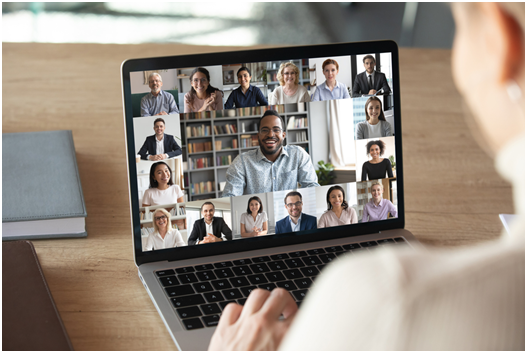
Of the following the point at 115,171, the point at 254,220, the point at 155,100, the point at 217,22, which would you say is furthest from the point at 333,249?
the point at 217,22

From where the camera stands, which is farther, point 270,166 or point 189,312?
point 270,166

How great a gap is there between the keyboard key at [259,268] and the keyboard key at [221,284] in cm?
5

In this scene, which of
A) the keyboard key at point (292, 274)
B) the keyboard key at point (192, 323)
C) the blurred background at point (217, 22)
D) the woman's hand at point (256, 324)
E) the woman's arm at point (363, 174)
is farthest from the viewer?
the blurred background at point (217, 22)

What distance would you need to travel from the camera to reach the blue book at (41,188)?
797 millimetres

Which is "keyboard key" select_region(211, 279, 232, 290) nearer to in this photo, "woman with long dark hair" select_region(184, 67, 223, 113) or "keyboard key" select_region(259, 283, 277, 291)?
"keyboard key" select_region(259, 283, 277, 291)

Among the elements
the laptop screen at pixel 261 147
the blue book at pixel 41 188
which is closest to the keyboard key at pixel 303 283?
the laptop screen at pixel 261 147

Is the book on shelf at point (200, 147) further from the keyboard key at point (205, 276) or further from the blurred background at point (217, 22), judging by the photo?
the blurred background at point (217, 22)

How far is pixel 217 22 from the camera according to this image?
283 centimetres

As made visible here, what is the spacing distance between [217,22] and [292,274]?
7.88 feet

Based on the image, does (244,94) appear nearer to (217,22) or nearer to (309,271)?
(309,271)

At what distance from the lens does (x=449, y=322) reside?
0.69ft

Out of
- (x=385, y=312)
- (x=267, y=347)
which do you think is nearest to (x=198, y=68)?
(x=267, y=347)

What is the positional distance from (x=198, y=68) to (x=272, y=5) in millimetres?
2280

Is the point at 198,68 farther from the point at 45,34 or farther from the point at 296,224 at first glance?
the point at 45,34
